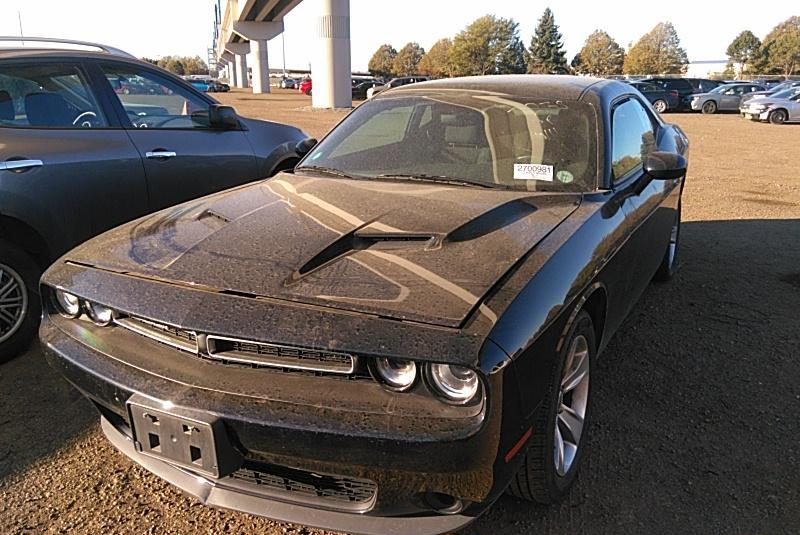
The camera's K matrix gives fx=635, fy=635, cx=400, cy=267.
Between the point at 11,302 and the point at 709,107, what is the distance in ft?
98.0

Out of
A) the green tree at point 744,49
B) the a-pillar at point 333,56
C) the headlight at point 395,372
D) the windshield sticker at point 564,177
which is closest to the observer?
the headlight at point 395,372

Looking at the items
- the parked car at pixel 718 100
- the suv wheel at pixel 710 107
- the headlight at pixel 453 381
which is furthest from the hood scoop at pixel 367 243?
the suv wheel at pixel 710 107

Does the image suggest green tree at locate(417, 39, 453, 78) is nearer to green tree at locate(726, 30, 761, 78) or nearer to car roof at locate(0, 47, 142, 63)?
green tree at locate(726, 30, 761, 78)

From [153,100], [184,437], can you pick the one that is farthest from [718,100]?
[184,437]

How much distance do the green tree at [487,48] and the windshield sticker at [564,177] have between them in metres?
78.1

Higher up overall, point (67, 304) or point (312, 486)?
point (67, 304)

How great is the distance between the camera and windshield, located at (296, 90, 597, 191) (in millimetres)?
3004

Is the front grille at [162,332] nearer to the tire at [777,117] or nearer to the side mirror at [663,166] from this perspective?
the side mirror at [663,166]

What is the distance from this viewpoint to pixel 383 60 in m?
117

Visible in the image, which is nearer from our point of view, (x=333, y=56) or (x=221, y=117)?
(x=221, y=117)

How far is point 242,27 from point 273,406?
63.2 m

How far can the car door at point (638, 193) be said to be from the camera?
312 cm

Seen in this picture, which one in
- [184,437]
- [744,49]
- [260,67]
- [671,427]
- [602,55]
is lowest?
[671,427]

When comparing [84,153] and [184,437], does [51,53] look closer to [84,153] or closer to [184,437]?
[84,153]
